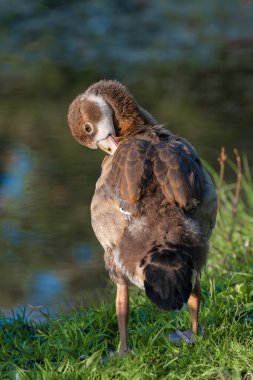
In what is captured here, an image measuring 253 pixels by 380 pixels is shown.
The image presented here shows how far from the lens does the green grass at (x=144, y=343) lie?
5.55 meters

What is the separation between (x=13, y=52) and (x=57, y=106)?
114 inches

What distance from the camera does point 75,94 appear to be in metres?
14.4

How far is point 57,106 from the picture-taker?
46.1ft

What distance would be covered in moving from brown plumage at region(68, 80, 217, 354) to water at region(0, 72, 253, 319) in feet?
4.78

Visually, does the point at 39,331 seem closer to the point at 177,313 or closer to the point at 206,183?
the point at 177,313

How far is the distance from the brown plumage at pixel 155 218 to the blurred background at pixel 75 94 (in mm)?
1832

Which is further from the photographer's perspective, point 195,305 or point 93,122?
point 93,122


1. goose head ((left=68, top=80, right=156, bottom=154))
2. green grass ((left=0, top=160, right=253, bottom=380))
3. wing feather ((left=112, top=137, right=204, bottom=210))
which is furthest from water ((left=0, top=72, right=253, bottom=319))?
wing feather ((left=112, top=137, right=204, bottom=210))

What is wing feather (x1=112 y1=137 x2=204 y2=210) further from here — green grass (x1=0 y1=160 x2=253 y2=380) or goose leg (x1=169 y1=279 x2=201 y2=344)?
green grass (x1=0 y1=160 x2=253 y2=380)

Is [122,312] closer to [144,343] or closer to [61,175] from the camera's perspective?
[144,343]

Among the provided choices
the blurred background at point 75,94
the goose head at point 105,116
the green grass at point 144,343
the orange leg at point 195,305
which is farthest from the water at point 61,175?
the orange leg at point 195,305

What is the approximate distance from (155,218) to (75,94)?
8.86 metres

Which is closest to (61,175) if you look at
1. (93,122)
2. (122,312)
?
(93,122)

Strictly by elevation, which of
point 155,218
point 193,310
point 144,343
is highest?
point 155,218
